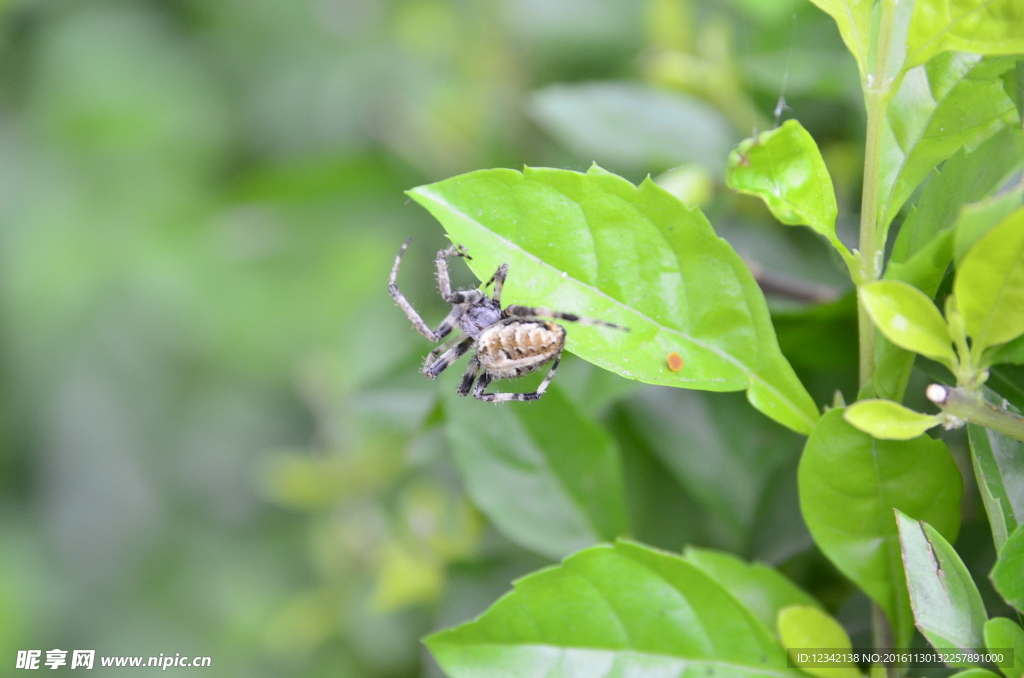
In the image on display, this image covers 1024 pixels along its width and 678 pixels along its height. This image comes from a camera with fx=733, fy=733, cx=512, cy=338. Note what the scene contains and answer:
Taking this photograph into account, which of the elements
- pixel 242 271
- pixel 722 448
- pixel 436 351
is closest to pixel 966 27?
pixel 722 448

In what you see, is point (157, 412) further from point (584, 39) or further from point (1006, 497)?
point (1006, 497)

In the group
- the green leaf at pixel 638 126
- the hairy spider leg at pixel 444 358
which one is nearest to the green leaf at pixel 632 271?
the hairy spider leg at pixel 444 358

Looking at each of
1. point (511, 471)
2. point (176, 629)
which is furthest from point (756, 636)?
point (176, 629)

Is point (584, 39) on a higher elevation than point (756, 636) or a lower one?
higher

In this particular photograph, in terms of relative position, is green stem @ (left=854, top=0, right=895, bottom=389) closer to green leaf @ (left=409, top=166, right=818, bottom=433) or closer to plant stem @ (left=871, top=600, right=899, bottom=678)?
green leaf @ (left=409, top=166, right=818, bottom=433)

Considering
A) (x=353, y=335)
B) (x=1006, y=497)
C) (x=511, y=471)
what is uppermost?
(x=1006, y=497)

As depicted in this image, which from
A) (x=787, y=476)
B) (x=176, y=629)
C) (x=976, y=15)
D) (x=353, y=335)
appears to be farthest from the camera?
(x=176, y=629)
